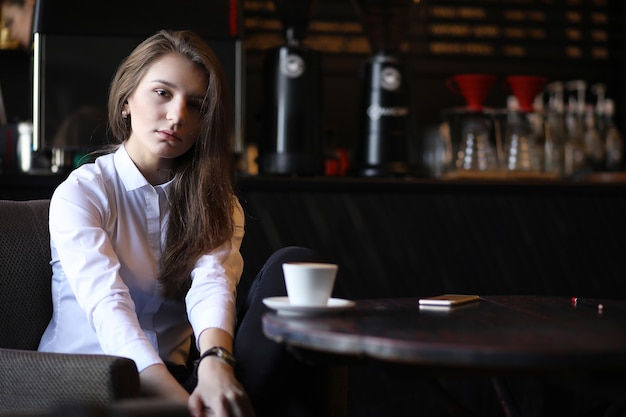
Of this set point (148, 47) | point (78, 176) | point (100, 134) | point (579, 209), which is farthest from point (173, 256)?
point (579, 209)

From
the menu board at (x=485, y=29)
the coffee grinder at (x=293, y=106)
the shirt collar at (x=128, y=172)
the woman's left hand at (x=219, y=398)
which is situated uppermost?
the menu board at (x=485, y=29)

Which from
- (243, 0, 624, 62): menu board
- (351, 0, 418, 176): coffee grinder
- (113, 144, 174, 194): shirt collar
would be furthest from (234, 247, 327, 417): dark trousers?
(243, 0, 624, 62): menu board

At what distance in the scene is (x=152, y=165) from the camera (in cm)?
186

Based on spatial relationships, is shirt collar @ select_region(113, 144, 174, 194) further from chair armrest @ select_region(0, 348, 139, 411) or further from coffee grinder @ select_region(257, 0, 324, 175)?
coffee grinder @ select_region(257, 0, 324, 175)

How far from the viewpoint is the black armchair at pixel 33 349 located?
1396 millimetres

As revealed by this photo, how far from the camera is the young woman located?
66.3 inches

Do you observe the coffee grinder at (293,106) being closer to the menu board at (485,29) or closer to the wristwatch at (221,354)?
the menu board at (485,29)

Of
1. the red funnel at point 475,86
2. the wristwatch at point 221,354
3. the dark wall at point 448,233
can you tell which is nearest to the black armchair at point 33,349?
the wristwatch at point 221,354

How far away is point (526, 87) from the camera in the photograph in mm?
3094

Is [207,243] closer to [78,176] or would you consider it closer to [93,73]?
[78,176]

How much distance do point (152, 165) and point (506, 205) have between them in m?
1.27

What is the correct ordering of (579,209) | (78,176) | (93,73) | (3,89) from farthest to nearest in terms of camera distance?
1. (3,89)
2. (579,209)
3. (93,73)
4. (78,176)

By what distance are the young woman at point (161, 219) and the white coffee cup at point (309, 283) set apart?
0.81 feet

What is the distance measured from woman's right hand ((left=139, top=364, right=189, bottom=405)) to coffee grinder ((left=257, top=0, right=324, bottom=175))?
1302 mm
